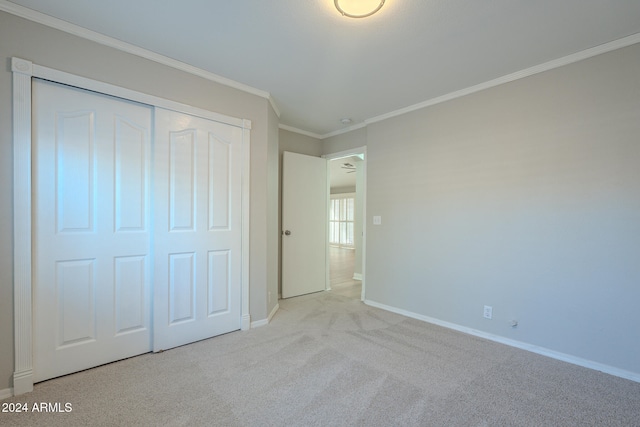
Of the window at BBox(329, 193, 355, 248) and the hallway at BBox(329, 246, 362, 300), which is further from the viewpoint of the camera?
the window at BBox(329, 193, 355, 248)

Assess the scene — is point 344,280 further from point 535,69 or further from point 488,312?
point 535,69

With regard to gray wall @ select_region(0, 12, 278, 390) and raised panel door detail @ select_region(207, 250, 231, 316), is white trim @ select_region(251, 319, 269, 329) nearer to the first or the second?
gray wall @ select_region(0, 12, 278, 390)

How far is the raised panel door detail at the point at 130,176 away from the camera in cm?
226

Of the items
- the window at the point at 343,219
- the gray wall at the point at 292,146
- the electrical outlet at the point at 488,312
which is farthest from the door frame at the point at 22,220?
the window at the point at 343,219

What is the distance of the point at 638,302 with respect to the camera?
2.08m

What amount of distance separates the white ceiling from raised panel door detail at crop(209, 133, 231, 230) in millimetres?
710

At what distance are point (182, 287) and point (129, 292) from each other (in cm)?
41

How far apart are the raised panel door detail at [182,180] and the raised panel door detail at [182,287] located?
0.96ft

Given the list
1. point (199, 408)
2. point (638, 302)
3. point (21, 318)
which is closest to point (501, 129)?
point (638, 302)

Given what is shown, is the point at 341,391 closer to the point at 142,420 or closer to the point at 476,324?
the point at 142,420

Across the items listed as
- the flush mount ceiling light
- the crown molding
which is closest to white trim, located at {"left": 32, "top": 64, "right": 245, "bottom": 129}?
the crown molding

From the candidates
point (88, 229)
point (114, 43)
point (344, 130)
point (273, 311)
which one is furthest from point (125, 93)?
point (344, 130)

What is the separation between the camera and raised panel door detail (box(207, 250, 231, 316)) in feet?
8.99

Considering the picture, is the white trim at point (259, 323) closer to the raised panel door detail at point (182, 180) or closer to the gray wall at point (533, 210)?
the raised panel door detail at point (182, 180)
